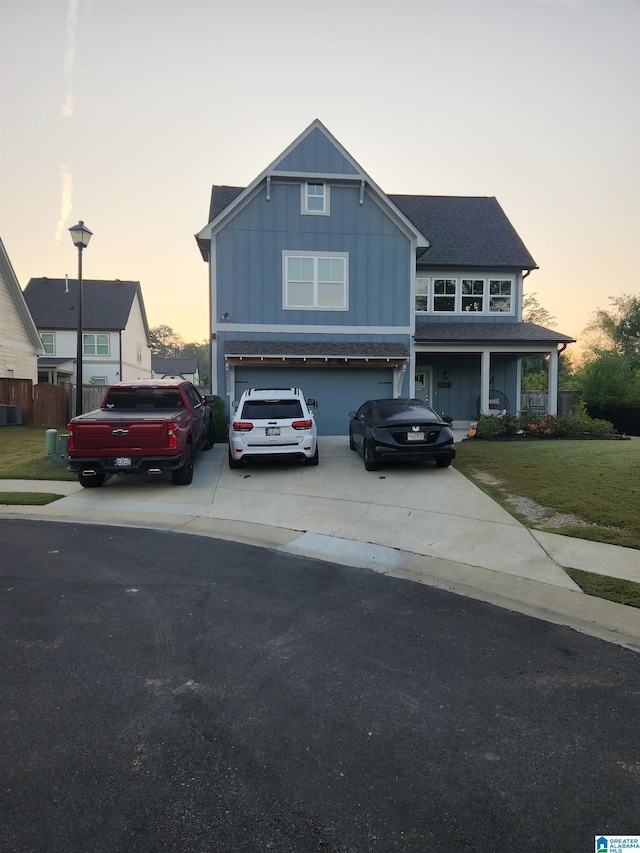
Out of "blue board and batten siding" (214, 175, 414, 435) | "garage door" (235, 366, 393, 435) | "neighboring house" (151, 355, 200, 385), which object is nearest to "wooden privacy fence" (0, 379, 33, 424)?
"blue board and batten siding" (214, 175, 414, 435)

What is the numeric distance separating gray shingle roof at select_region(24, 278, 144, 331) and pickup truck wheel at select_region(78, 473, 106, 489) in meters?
31.0

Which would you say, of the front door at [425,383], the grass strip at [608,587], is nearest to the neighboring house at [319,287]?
the front door at [425,383]

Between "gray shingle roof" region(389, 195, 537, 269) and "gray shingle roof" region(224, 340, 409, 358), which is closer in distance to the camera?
"gray shingle roof" region(224, 340, 409, 358)

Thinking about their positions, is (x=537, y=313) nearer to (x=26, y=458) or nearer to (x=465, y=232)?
(x=465, y=232)

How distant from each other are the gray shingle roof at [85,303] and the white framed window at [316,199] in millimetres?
25659

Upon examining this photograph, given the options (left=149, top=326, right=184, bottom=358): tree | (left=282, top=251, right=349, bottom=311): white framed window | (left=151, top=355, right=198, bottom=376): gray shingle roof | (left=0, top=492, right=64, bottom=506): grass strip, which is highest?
(left=149, top=326, right=184, bottom=358): tree

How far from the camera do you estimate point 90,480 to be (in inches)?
399

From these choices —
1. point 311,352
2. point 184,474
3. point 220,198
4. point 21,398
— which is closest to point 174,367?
point 21,398

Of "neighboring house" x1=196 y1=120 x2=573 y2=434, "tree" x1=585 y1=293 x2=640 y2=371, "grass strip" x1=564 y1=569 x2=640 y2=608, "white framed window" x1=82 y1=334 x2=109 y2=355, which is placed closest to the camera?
"grass strip" x1=564 y1=569 x2=640 y2=608

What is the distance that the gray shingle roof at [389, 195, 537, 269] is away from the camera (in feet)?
67.6

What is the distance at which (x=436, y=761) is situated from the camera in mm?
2652

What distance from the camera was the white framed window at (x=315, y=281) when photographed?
17.1m

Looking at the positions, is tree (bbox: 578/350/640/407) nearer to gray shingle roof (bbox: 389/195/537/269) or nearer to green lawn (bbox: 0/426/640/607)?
gray shingle roof (bbox: 389/195/537/269)

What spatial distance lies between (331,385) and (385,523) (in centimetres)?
996
